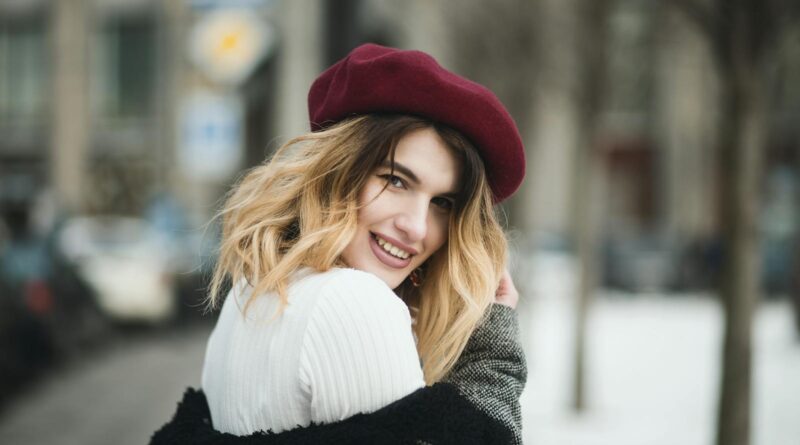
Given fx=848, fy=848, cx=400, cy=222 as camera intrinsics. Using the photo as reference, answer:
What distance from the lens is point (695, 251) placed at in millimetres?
20391

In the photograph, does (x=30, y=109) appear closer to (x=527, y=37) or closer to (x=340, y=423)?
(x=527, y=37)

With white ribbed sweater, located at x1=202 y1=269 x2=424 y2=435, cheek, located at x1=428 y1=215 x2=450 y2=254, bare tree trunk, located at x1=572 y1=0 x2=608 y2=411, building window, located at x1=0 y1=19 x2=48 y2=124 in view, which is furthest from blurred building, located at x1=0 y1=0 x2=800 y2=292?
white ribbed sweater, located at x1=202 y1=269 x2=424 y2=435

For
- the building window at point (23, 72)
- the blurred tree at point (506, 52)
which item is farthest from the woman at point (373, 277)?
the building window at point (23, 72)

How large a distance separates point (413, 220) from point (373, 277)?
25 centimetres

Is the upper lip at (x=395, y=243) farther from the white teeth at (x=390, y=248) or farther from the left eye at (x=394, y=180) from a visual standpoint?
the left eye at (x=394, y=180)

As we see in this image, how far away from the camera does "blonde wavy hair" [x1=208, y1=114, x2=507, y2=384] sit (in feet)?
5.64

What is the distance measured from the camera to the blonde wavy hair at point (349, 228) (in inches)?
67.7

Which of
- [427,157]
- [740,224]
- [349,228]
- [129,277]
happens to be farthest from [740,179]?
[129,277]

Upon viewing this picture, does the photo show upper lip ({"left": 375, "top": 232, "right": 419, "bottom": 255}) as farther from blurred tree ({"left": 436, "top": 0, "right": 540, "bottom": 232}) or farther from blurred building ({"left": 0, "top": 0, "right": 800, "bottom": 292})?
blurred building ({"left": 0, "top": 0, "right": 800, "bottom": 292})

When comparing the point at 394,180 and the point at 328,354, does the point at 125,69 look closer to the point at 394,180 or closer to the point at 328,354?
the point at 394,180

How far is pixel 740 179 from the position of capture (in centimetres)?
384

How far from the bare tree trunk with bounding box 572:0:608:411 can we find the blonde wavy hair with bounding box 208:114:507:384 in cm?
546

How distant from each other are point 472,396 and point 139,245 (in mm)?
11329

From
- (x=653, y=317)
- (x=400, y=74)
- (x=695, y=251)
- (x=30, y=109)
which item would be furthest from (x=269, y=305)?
(x=30, y=109)
